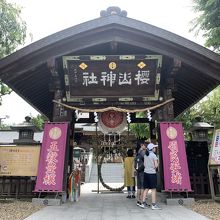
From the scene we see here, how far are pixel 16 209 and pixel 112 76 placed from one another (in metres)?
5.07

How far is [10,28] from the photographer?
11852 millimetres

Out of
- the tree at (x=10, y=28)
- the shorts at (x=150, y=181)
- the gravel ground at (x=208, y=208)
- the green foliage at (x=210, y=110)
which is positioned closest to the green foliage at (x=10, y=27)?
the tree at (x=10, y=28)

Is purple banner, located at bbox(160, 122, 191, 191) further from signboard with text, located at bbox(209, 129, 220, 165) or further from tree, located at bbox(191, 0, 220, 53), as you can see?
tree, located at bbox(191, 0, 220, 53)

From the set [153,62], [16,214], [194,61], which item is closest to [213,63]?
[194,61]

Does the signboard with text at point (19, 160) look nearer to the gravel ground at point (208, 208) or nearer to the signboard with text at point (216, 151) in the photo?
the gravel ground at point (208, 208)

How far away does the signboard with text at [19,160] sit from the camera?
33.2 ft

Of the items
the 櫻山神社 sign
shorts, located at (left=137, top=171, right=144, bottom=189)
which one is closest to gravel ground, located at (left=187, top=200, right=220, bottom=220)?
shorts, located at (left=137, top=171, right=144, bottom=189)

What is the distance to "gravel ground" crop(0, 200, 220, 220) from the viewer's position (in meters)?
7.23

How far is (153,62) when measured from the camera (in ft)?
32.0

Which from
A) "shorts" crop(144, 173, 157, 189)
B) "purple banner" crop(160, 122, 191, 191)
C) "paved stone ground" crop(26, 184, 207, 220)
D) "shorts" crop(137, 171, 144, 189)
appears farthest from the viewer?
"purple banner" crop(160, 122, 191, 191)

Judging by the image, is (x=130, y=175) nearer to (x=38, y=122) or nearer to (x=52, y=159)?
(x=52, y=159)

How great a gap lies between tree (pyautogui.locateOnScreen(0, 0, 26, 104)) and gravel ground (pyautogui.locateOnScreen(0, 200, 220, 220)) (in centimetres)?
652

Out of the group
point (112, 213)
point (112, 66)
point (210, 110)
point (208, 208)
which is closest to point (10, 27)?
point (112, 66)

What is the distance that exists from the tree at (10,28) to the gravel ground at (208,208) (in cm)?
939
